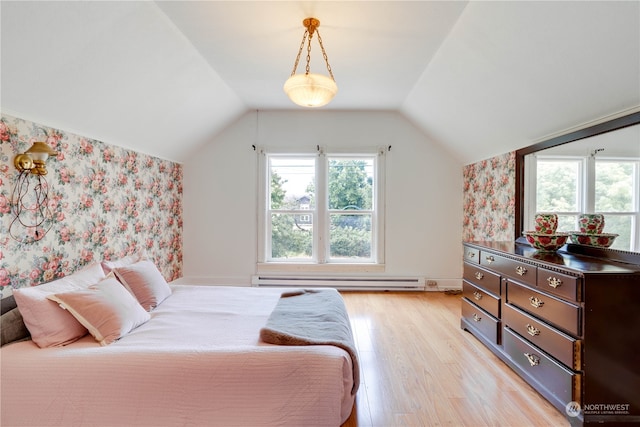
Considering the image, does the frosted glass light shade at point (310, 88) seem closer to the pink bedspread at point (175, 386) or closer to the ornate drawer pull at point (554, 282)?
the pink bedspread at point (175, 386)

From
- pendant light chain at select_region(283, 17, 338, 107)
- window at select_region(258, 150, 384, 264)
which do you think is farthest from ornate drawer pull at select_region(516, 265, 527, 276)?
window at select_region(258, 150, 384, 264)

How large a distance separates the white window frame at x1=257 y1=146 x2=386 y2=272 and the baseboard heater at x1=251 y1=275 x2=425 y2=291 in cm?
13

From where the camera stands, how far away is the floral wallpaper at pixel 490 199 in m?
3.27

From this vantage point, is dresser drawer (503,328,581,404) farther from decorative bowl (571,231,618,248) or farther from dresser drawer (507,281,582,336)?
decorative bowl (571,231,618,248)

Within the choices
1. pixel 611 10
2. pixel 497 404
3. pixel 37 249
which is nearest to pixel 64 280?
pixel 37 249

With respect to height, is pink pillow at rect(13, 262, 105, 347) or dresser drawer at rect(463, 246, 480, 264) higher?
dresser drawer at rect(463, 246, 480, 264)

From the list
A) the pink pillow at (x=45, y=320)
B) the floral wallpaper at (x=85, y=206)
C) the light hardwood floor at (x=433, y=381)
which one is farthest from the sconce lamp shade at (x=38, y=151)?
the light hardwood floor at (x=433, y=381)

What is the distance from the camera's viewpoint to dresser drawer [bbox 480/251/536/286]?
2.05m

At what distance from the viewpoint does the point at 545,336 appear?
1893mm

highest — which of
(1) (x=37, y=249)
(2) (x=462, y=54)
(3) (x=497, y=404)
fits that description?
(2) (x=462, y=54)

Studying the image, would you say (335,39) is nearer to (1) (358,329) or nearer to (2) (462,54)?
(2) (462,54)

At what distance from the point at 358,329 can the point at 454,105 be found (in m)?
2.59

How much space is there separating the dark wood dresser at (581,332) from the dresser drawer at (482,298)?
0.73ft

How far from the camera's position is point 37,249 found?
215 cm
